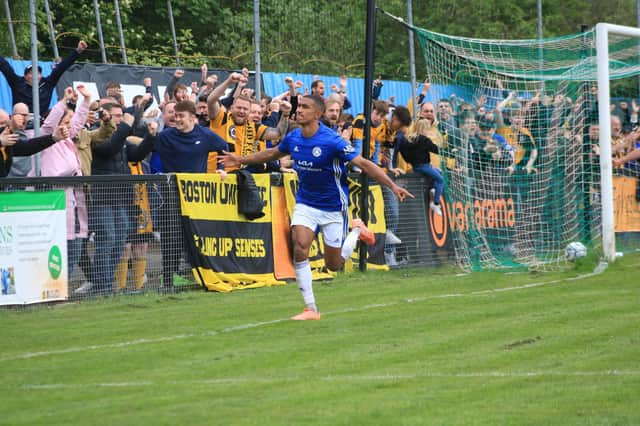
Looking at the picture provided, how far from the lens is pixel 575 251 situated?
16.8m

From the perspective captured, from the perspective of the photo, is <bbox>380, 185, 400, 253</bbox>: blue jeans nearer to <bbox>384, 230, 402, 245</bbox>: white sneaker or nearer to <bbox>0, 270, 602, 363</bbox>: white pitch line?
<bbox>384, 230, 402, 245</bbox>: white sneaker

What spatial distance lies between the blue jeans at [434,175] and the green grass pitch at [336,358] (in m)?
4.42

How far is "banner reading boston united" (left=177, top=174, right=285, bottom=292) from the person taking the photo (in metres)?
14.7

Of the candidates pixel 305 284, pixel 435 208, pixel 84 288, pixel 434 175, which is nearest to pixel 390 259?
pixel 435 208

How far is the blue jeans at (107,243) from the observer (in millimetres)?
13641

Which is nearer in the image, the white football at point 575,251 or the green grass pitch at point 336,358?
the green grass pitch at point 336,358

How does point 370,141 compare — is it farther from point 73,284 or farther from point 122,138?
point 73,284

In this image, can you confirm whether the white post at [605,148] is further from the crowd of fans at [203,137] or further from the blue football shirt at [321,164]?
the blue football shirt at [321,164]

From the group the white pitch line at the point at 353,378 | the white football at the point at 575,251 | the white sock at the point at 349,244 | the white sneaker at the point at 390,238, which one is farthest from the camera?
Answer: the white sneaker at the point at 390,238

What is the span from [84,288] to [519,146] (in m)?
7.96

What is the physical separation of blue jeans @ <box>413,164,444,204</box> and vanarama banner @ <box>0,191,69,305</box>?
7063 mm

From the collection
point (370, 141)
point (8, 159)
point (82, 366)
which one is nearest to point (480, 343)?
point (82, 366)

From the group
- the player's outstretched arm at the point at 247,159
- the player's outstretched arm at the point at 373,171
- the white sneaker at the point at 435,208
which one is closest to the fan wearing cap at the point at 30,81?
the player's outstretched arm at the point at 247,159

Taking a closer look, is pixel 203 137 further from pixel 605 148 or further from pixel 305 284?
pixel 605 148
